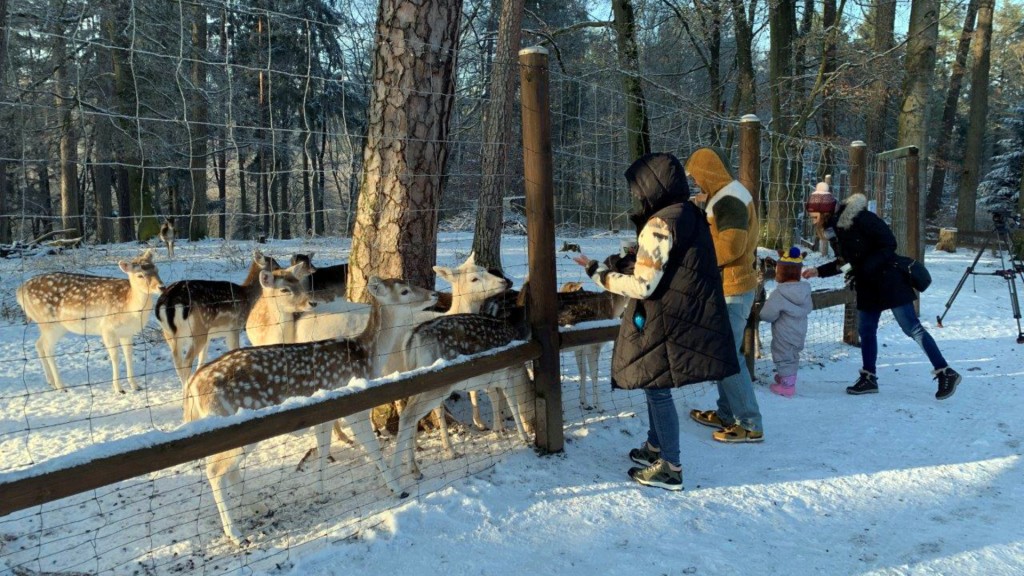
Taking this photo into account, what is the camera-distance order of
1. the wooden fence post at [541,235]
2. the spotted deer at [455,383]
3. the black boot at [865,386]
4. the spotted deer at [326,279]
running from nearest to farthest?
the wooden fence post at [541,235]
the spotted deer at [455,383]
the black boot at [865,386]
the spotted deer at [326,279]

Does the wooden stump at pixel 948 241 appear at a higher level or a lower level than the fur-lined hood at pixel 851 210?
lower

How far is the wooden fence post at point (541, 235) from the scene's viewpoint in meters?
4.24

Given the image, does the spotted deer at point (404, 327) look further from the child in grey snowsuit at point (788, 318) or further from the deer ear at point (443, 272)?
the child in grey snowsuit at point (788, 318)

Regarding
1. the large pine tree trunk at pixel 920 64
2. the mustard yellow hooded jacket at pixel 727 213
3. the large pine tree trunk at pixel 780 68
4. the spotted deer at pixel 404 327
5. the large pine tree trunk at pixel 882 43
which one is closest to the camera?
the mustard yellow hooded jacket at pixel 727 213

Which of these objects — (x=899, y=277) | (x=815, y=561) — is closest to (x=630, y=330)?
(x=815, y=561)

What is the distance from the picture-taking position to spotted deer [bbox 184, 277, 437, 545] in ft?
12.7

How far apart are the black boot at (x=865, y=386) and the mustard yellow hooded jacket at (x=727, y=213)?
7.17ft

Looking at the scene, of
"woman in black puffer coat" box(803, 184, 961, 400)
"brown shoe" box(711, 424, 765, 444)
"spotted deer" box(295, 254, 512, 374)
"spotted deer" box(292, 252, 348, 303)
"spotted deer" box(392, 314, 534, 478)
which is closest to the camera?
"spotted deer" box(392, 314, 534, 478)

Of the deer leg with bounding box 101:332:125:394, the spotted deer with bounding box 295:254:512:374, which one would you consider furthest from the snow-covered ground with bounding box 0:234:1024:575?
the spotted deer with bounding box 295:254:512:374

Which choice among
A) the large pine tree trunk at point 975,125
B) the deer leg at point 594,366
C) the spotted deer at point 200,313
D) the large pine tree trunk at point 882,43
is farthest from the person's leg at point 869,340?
the large pine tree trunk at point 975,125

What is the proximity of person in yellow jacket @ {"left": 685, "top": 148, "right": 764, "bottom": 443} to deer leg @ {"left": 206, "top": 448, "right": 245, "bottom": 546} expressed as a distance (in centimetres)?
335

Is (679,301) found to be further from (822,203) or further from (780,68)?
(780,68)

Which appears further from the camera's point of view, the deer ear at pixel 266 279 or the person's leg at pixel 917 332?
the person's leg at pixel 917 332

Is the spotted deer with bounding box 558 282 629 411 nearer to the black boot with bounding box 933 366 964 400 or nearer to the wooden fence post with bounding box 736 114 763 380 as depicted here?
the wooden fence post with bounding box 736 114 763 380
